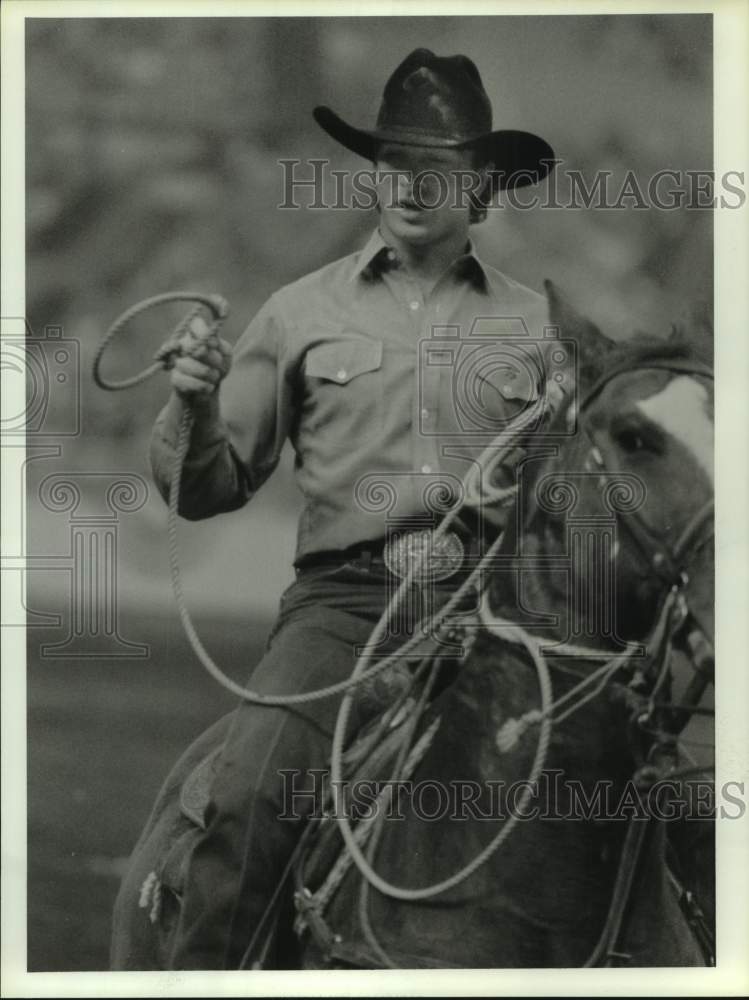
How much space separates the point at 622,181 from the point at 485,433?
2.52 ft

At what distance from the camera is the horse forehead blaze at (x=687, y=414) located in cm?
333

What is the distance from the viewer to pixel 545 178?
135 inches

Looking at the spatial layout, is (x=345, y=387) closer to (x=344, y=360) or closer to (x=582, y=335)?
(x=344, y=360)

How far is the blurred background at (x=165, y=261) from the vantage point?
3371mm

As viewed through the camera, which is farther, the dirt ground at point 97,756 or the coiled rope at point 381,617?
the dirt ground at point 97,756

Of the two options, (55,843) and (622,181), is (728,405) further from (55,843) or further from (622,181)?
(55,843)

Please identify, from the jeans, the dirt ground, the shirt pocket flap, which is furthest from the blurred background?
the shirt pocket flap

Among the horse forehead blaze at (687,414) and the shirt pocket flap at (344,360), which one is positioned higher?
the shirt pocket flap at (344,360)

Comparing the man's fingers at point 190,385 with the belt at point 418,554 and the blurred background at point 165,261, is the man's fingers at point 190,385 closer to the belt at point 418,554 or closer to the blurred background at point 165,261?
the blurred background at point 165,261

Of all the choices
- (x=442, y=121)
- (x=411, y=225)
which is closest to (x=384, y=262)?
(x=411, y=225)

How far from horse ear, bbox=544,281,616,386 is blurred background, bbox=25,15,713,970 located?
1.3 inches

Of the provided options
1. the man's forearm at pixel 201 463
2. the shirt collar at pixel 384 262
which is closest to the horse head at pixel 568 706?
the shirt collar at pixel 384 262

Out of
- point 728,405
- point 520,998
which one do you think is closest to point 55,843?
point 520,998

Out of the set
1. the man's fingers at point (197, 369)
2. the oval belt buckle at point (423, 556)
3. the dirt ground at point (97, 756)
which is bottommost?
the dirt ground at point (97, 756)
